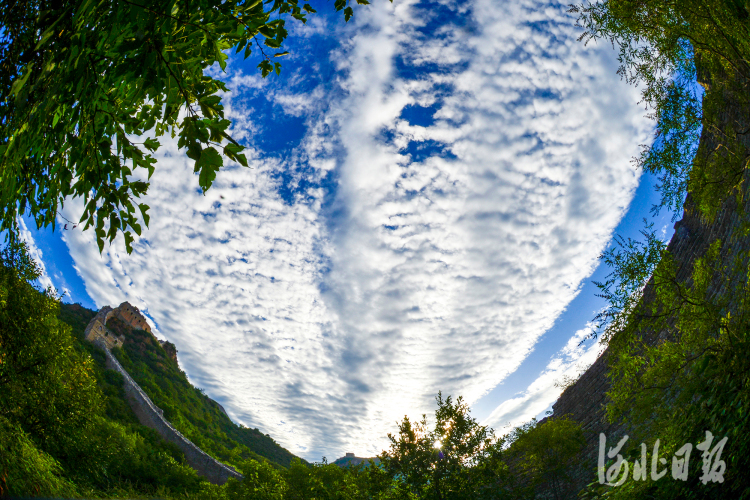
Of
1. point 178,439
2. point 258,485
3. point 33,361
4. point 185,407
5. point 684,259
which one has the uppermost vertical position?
point 684,259

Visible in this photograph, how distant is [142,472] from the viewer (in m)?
23.3

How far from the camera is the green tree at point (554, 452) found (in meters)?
22.1

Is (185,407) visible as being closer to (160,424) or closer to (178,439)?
(160,424)

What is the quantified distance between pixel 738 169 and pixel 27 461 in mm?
21220

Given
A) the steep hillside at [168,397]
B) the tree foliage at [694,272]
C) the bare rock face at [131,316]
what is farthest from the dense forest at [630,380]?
the bare rock face at [131,316]

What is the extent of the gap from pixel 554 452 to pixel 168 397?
5346 centimetres

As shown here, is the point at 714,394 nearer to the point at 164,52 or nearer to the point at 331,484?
the point at 164,52

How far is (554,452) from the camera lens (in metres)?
22.9

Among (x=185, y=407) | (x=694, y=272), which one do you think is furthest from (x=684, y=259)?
(x=185, y=407)

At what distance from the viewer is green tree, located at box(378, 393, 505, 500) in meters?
18.1

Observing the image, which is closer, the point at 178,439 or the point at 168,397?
the point at 178,439

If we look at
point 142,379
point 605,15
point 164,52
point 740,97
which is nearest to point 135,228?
point 164,52

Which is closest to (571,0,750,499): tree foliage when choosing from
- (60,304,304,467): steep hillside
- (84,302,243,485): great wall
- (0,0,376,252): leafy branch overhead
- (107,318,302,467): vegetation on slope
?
(0,0,376,252): leafy branch overhead

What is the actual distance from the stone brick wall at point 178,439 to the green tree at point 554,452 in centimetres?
2685
